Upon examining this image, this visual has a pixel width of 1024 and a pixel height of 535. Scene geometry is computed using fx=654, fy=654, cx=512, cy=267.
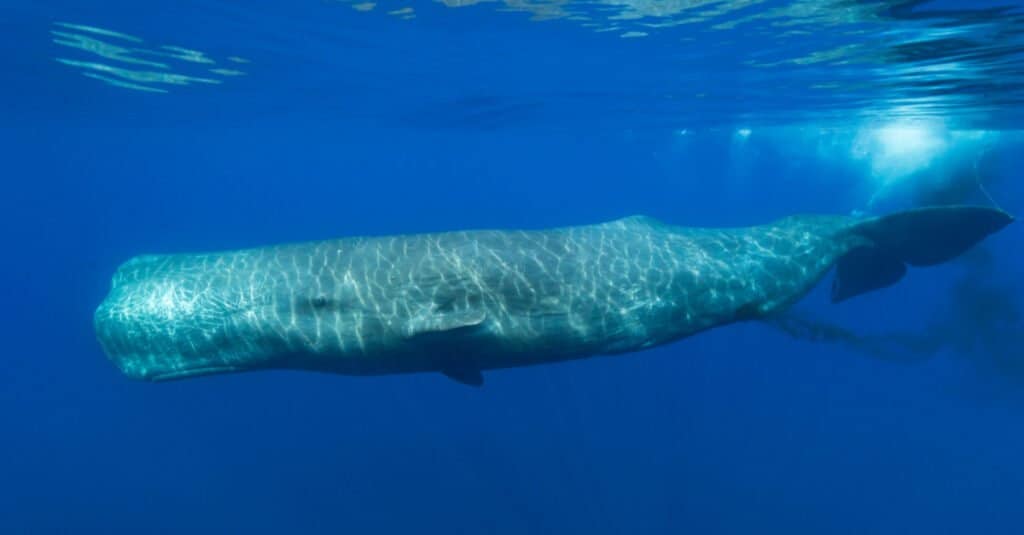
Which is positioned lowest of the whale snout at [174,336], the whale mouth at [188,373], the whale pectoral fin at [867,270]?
the whale pectoral fin at [867,270]

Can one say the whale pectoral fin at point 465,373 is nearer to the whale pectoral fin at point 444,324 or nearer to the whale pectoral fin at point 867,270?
the whale pectoral fin at point 444,324

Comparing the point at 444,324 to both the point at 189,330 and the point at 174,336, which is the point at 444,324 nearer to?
the point at 189,330

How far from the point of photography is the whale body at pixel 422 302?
800cm

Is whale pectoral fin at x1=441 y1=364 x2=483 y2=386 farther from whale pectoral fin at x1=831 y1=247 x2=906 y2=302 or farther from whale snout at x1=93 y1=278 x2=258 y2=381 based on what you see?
whale pectoral fin at x1=831 y1=247 x2=906 y2=302

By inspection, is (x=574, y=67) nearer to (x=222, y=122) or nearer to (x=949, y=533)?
(x=949, y=533)

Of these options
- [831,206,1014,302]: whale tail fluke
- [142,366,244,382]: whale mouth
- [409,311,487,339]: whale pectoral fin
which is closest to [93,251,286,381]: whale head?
[142,366,244,382]: whale mouth

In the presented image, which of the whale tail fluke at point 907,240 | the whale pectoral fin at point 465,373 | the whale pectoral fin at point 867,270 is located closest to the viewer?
the whale pectoral fin at point 465,373

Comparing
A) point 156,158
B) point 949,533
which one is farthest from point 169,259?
point 156,158

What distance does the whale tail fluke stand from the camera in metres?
10.5

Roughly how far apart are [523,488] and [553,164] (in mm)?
58890

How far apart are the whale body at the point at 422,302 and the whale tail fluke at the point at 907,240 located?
8.45 feet

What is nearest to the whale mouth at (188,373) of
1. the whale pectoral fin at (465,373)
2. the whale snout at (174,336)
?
the whale snout at (174,336)

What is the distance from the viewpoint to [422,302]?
7.93 m

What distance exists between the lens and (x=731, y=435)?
23172 millimetres
